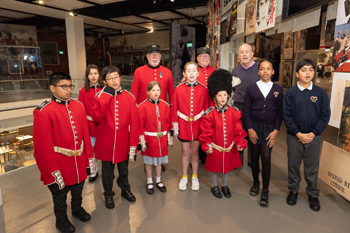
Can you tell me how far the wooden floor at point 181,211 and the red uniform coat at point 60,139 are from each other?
0.58m

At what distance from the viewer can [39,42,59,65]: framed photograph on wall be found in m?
16.1

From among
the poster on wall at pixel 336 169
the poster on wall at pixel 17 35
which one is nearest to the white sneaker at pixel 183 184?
the poster on wall at pixel 336 169

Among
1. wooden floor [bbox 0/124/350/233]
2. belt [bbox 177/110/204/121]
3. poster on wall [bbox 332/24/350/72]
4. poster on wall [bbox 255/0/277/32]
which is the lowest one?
wooden floor [bbox 0/124/350/233]

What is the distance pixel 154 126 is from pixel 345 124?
6.80 ft

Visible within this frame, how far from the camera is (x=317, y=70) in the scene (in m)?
3.85

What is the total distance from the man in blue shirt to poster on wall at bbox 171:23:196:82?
680 cm

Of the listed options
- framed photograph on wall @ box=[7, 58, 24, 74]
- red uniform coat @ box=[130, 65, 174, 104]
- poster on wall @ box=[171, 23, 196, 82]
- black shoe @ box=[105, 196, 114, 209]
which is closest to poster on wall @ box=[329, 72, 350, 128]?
red uniform coat @ box=[130, 65, 174, 104]

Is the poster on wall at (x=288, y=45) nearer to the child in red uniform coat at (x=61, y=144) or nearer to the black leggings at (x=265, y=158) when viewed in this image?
the black leggings at (x=265, y=158)

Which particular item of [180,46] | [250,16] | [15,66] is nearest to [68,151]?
[250,16]

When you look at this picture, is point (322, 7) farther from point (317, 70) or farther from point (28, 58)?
point (28, 58)

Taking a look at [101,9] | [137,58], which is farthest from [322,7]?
[137,58]

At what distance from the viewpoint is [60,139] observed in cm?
211

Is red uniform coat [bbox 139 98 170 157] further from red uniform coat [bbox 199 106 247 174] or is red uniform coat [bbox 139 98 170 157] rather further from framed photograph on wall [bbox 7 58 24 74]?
framed photograph on wall [bbox 7 58 24 74]

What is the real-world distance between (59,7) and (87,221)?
9.48 meters
